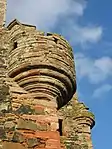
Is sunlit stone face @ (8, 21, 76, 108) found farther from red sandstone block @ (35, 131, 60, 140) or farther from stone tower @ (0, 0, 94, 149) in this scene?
red sandstone block @ (35, 131, 60, 140)

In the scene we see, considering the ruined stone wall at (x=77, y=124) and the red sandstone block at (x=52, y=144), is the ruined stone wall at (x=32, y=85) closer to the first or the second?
the red sandstone block at (x=52, y=144)

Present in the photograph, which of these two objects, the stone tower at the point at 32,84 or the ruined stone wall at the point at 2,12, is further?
the ruined stone wall at the point at 2,12

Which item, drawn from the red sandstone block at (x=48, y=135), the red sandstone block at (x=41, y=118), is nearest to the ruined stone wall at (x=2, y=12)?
the red sandstone block at (x=41, y=118)

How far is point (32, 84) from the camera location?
20.7ft

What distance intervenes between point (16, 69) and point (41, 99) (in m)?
0.72

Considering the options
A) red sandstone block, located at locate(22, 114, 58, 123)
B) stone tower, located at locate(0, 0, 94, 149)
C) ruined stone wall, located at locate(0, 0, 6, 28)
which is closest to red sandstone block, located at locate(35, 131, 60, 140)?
stone tower, located at locate(0, 0, 94, 149)

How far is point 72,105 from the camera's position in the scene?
37.5 feet

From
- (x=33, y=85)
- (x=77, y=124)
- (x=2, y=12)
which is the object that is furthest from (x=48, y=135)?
(x=77, y=124)

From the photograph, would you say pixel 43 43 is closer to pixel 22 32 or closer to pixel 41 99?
pixel 22 32

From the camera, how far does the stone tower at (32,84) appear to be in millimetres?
5809

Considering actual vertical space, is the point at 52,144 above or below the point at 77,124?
below

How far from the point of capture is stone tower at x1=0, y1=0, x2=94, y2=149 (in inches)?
229

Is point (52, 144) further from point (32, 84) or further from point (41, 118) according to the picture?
point (32, 84)

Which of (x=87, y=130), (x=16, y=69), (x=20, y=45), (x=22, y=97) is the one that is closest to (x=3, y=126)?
(x=22, y=97)
